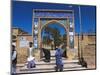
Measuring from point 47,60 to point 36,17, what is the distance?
740 millimetres

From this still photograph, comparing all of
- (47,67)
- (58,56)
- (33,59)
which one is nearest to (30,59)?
(33,59)

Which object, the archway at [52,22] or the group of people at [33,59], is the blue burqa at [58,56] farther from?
the archway at [52,22]

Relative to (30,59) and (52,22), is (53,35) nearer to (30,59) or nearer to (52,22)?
(52,22)

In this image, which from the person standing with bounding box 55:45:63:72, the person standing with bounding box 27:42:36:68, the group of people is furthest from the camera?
the person standing with bounding box 55:45:63:72

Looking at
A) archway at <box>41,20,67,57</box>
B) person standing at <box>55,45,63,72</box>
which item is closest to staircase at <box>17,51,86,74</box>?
person standing at <box>55,45,63,72</box>

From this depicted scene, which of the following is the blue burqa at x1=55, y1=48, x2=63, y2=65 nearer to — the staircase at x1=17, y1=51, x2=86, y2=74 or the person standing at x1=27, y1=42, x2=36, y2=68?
the staircase at x1=17, y1=51, x2=86, y2=74

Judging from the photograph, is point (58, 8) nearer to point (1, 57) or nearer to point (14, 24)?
point (14, 24)

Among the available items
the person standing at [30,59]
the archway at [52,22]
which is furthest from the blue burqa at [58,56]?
the person standing at [30,59]

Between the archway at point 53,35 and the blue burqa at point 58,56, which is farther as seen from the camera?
the blue burqa at point 58,56

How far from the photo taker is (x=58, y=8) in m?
5.54

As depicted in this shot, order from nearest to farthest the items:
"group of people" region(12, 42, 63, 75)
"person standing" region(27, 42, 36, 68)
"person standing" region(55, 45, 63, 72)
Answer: "group of people" region(12, 42, 63, 75), "person standing" region(27, 42, 36, 68), "person standing" region(55, 45, 63, 72)

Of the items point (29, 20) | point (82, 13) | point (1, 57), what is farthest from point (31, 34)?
point (82, 13)

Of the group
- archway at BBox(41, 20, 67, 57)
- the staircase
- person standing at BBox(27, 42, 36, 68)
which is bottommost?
the staircase

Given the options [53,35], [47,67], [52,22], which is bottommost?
[47,67]
